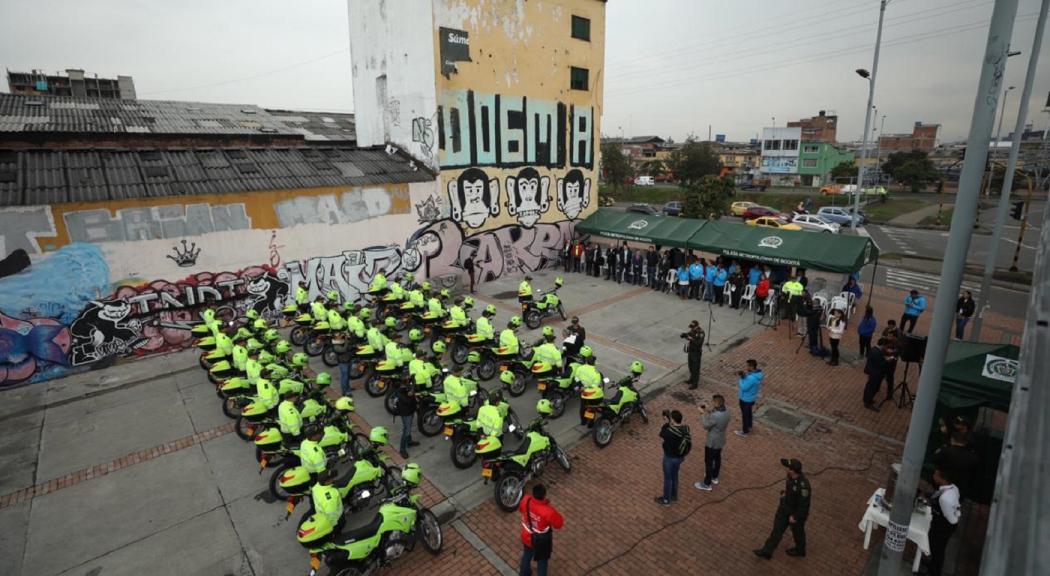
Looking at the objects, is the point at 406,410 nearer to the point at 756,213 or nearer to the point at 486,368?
the point at 486,368

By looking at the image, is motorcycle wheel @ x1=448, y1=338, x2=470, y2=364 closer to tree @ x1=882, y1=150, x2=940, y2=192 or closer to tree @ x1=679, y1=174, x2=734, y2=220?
tree @ x1=679, y1=174, x2=734, y2=220

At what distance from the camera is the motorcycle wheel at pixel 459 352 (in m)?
13.9

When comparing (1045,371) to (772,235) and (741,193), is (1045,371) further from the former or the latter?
(741,193)

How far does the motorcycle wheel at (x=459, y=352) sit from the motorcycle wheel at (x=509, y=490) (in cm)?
586

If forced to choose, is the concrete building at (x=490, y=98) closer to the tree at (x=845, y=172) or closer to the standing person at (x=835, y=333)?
the standing person at (x=835, y=333)

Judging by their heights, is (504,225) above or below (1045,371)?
below

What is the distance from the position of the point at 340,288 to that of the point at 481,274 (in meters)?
6.28

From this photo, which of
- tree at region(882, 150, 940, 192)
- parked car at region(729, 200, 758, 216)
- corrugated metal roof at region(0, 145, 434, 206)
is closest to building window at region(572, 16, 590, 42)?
corrugated metal roof at region(0, 145, 434, 206)

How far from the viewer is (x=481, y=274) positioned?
22.5 m

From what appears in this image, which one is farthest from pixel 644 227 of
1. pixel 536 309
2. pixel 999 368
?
pixel 999 368

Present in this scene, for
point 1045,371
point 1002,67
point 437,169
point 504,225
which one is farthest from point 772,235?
point 1045,371

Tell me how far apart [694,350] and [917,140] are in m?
129

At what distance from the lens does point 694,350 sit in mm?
11914

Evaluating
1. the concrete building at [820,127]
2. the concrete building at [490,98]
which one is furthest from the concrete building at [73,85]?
the concrete building at [820,127]
